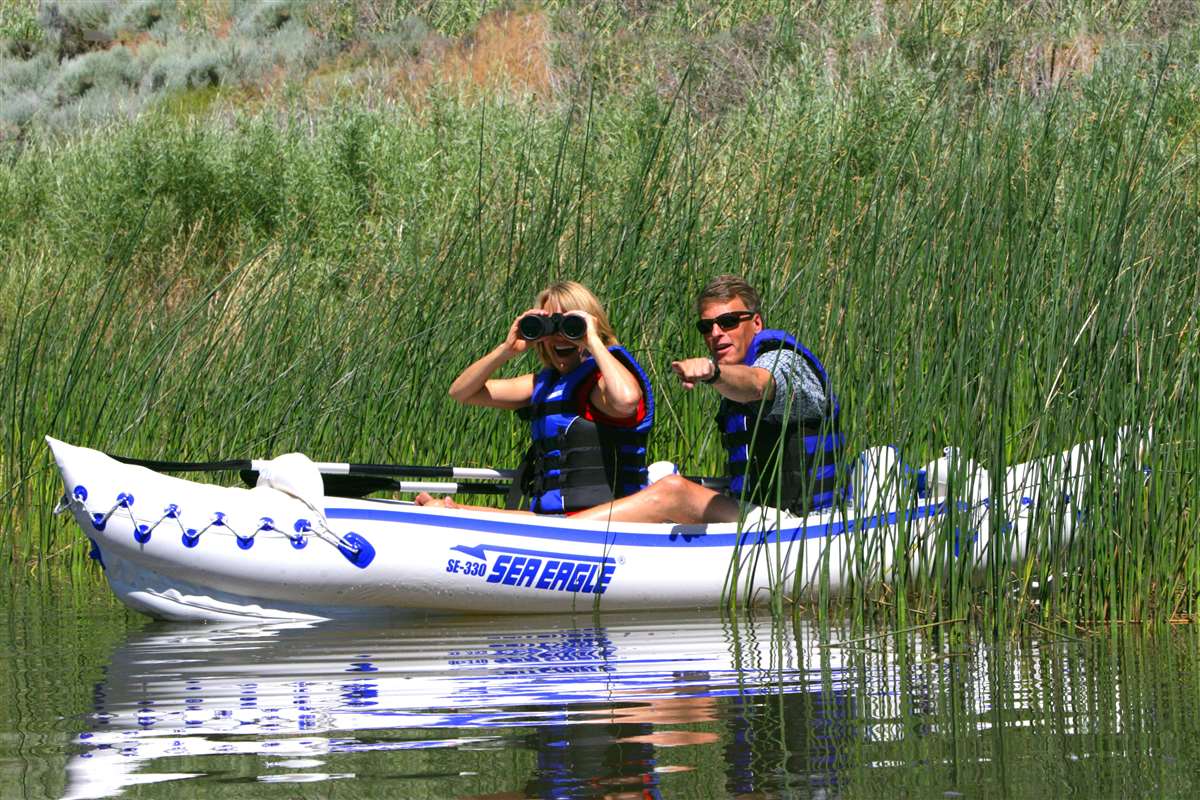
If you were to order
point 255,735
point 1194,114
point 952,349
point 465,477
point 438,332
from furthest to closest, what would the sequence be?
point 1194,114
point 438,332
point 465,477
point 952,349
point 255,735

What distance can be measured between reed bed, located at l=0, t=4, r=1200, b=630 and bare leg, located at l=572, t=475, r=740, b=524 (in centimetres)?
46

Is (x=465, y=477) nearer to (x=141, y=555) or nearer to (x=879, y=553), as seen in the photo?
(x=141, y=555)

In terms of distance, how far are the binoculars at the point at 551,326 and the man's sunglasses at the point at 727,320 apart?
40cm

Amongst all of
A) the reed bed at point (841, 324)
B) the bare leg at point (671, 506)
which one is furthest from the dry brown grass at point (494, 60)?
the bare leg at point (671, 506)

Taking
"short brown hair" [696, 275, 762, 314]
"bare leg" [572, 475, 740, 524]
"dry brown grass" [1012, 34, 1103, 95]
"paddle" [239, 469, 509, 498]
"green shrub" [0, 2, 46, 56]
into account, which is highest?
"green shrub" [0, 2, 46, 56]

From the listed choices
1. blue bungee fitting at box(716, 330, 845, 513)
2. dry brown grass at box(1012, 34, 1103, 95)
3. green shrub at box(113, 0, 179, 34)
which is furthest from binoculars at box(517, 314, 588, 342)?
green shrub at box(113, 0, 179, 34)

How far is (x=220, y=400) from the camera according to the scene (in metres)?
7.37

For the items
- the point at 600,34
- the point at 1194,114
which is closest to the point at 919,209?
the point at 1194,114

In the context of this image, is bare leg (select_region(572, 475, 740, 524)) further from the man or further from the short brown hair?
the short brown hair

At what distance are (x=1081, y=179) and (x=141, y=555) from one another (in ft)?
10.9

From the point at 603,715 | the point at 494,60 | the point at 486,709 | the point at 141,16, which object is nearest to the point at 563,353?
the point at 486,709

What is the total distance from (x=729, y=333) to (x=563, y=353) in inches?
25.9

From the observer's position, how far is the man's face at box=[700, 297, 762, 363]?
5762 millimetres

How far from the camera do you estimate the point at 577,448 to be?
20.1 feet
